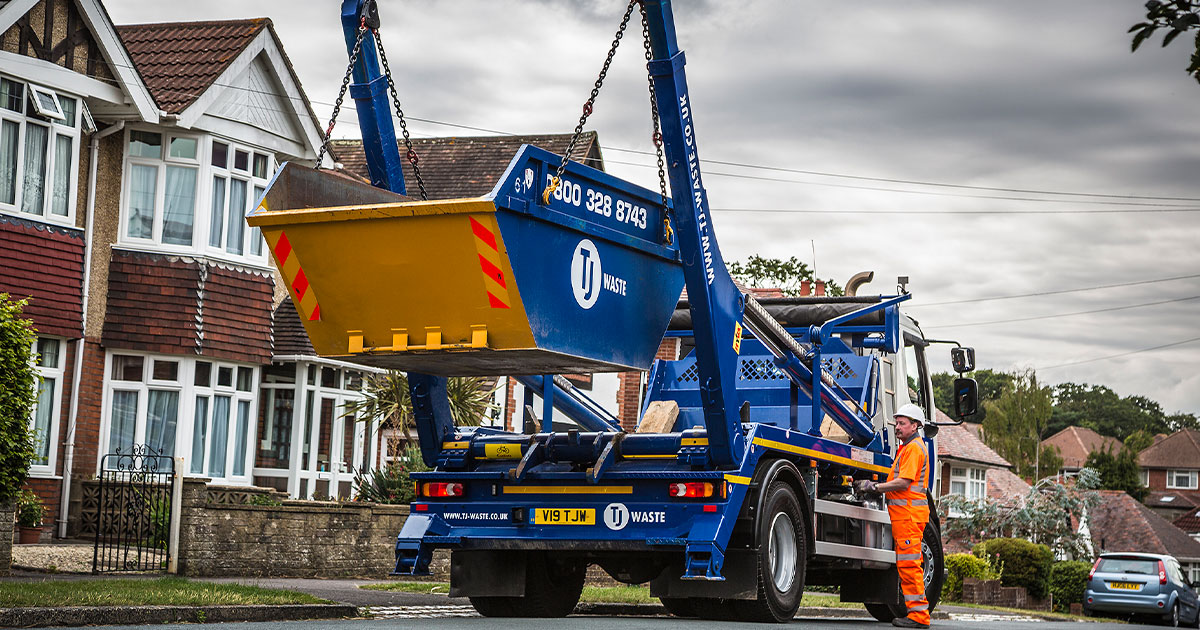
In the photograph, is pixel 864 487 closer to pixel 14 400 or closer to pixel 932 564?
pixel 932 564

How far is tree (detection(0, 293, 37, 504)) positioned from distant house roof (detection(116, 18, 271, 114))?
6.39 m

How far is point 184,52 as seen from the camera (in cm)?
2214

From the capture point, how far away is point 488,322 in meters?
9.34

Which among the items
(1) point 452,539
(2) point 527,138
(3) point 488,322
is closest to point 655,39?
(3) point 488,322

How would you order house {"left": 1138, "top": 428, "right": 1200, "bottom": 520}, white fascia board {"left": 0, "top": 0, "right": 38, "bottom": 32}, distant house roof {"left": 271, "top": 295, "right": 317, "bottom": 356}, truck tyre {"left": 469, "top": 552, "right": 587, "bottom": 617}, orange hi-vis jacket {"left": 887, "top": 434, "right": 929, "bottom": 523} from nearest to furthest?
truck tyre {"left": 469, "top": 552, "right": 587, "bottom": 617} → orange hi-vis jacket {"left": 887, "top": 434, "right": 929, "bottom": 523} → white fascia board {"left": 0, "top": 0, "right": 38, "bottom": 32} → distant house roof {"left": 271, "top": 295, "right": 317, "bottom": 356} → house {"left": 1138, "top": 428, "right": 1200, "bottom": 520}

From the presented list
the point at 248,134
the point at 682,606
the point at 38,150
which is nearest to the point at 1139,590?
the point at 248,134

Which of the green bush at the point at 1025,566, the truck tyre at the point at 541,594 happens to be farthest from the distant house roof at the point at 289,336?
the green bush at the point at 1025,566

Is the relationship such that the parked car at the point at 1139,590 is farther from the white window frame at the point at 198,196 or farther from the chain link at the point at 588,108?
the chain link at the point at 588,108

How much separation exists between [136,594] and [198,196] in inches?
431

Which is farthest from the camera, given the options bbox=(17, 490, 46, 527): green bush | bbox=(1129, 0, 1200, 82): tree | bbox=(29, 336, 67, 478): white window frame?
bbox=(29, 336, 67, 478): white window frame

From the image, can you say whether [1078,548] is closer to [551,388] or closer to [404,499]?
[404,499]

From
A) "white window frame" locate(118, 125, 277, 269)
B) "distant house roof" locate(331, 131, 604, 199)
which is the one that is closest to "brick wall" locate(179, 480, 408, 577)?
"white window frame" locate(118, 125, 277, 269)

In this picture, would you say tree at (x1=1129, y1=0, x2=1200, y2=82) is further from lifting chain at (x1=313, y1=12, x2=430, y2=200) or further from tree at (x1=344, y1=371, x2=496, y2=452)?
tree at (x1=344, y1=371, x2=496, y2=452)

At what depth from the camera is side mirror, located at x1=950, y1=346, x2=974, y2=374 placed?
1395cm
